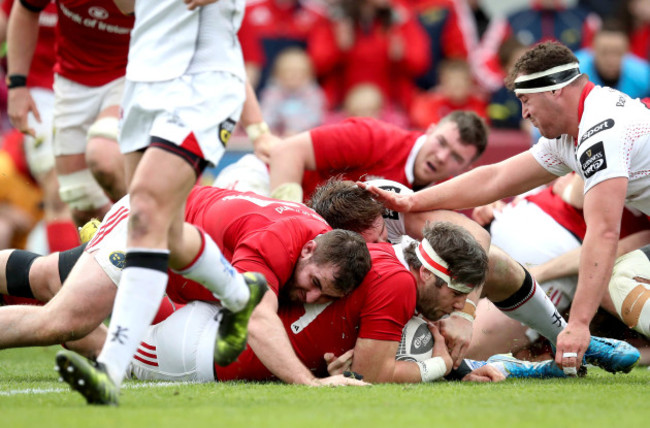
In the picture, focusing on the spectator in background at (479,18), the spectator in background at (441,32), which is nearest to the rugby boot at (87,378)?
the spectator in background at (441,32)

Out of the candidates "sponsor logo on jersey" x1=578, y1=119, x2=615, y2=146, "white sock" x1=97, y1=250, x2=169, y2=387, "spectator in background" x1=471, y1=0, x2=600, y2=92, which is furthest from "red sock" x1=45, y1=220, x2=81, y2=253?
"spectator in background" x1=471, y1=0, x2=600, y2=92

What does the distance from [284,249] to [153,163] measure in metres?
0.93

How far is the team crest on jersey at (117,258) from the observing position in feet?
14.6

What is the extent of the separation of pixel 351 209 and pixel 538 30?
20.7 feet

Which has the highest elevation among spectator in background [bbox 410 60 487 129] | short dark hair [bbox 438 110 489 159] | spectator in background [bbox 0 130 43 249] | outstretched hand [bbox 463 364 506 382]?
short dark hair [bbox 438 110 489 159]

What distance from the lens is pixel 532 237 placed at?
241 inches

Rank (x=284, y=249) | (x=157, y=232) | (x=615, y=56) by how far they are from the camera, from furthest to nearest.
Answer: (x=615, y=56)
(x=284, y=249)
(x=157, y=232)

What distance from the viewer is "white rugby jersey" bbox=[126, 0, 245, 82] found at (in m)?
3.92

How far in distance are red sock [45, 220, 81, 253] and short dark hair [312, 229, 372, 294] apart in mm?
3768

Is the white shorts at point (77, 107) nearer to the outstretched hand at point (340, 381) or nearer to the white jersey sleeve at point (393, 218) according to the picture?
the white jersey sleeve at point (393, 218)

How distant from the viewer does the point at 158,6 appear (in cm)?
397

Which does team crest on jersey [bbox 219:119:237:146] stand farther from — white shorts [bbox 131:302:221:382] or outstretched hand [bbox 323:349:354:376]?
outstretched hand [bbox 323:349:354:376]

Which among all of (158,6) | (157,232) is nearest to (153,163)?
(157,232)

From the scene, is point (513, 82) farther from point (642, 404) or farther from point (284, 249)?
point (642, 404)
